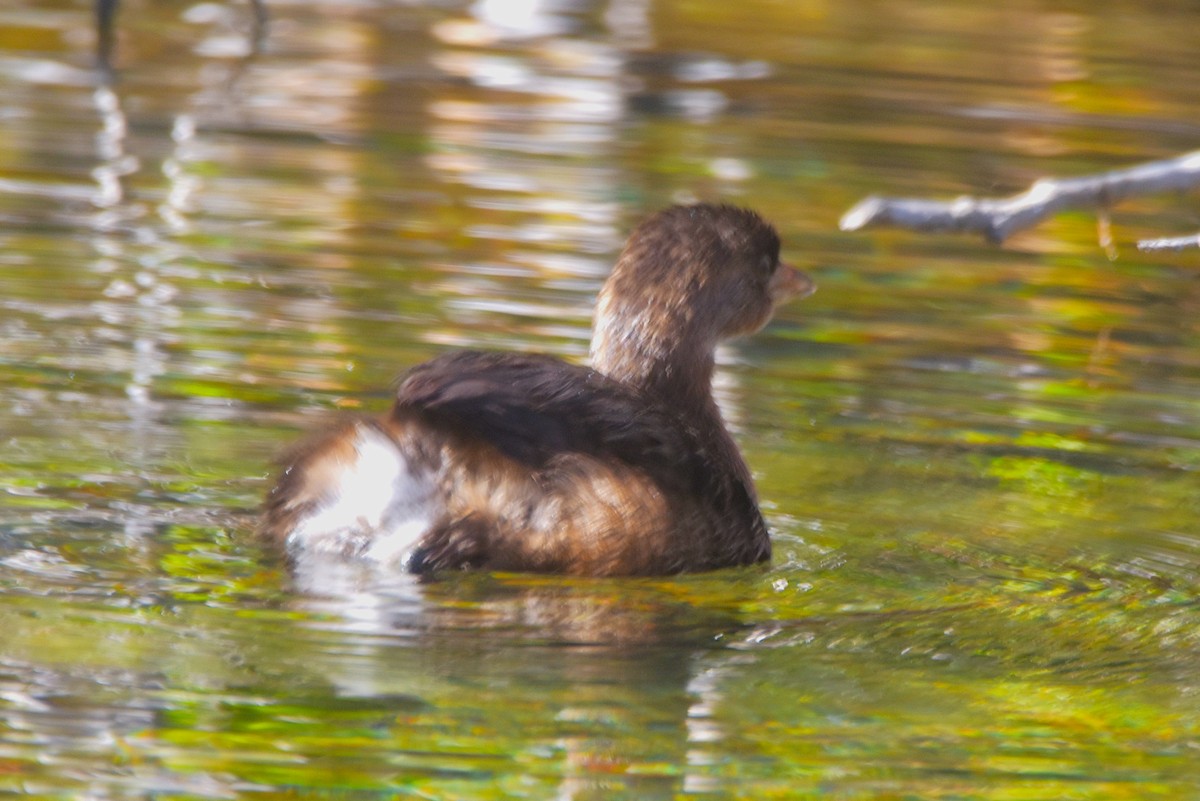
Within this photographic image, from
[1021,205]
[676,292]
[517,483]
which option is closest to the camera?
[1021,205]

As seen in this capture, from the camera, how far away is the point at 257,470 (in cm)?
681

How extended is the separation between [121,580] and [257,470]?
4.03ft

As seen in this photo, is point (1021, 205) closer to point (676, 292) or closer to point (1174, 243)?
point (1174, 243)

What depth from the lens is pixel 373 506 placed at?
5.77m

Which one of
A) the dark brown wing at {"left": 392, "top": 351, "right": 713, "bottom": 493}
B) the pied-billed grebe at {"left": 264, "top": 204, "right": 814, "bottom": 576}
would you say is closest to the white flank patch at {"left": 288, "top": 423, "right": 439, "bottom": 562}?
→ the pied-billed grebe at {"left": 264, "top": 204, "right": 814, "bottom": 576}

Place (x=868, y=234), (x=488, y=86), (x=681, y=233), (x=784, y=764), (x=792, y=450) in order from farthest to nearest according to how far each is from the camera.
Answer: (x=488, y=86) → (x=868, y=234) → (x=792, y=450) → (x=681, y=233) → (x=784, y=764)

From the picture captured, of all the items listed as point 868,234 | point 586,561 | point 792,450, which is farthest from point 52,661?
point 868,234

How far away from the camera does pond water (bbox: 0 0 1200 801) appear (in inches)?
190

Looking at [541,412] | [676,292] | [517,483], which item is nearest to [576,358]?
[676,292]

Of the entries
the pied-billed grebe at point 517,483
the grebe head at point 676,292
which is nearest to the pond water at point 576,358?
the pied-billed grebe at point 517,483

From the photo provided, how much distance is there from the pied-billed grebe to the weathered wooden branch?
987mm

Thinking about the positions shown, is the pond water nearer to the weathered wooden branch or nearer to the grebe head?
the grebe head

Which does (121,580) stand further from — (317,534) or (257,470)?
(257,470)

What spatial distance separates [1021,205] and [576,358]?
3.55 meters
